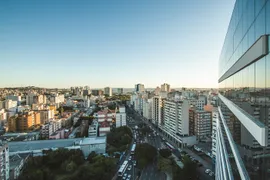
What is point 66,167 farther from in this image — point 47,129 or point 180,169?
point 47,129

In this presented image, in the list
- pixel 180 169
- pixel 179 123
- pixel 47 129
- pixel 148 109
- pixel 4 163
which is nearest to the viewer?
pixel 4 163

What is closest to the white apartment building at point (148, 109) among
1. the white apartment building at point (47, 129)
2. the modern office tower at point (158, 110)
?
the modern office tower at point (158, 110)

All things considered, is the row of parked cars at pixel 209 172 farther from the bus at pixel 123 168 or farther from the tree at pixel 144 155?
the bus at pixel 123 168

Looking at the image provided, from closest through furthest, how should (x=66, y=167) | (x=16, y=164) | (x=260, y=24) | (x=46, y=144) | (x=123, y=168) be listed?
(x=260, y=24)
(x=66, y=167)
(x=16, y=164)
(x=123, y=168)
(x=46, y=144)

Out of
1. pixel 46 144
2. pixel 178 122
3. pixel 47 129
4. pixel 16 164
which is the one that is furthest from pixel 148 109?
pixel 16 164

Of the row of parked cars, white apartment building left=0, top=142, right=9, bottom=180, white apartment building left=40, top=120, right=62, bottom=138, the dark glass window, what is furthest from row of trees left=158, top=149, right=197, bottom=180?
white apartment building left=40, top=120, right=62, bottom=138

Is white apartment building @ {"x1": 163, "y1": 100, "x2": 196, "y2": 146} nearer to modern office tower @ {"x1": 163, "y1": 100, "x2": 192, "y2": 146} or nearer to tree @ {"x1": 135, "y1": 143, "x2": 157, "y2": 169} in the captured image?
modern office tower @ {"x1": 163, "y1": 100, "x2": 192, "y2": 146}
